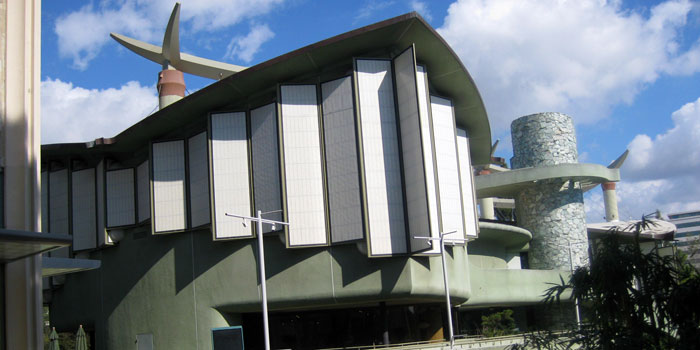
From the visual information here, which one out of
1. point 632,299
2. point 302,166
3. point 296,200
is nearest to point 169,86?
point 302,166

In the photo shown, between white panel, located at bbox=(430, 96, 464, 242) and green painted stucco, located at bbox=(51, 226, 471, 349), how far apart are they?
1835mm

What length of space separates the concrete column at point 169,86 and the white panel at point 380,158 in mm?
20030

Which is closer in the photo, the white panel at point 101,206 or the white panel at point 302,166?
the white panel at point 302,166

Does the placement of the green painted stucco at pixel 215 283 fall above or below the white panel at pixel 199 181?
below

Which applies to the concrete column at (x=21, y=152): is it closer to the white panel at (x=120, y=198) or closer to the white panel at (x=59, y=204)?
the white panel at (x=120, y=198)

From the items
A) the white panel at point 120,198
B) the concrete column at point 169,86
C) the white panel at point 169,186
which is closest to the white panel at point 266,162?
the white panel at point 169,186

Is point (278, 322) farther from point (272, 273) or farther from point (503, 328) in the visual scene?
point (503, 328)

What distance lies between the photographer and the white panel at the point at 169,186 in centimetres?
3816

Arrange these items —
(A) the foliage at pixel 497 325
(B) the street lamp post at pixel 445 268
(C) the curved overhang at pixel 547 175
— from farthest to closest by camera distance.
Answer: (C) the curved overhang at pixel 547 175
(A) the foliage at pixel 497 325
(B) the street lamp post at pixel 445 268

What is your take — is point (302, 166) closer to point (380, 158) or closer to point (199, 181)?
point (380, 158)

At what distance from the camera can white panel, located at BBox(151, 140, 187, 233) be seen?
38.2m

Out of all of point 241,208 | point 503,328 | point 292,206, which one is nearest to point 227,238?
point 241,208

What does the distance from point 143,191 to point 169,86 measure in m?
11.7

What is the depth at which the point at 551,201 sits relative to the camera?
181 feet
